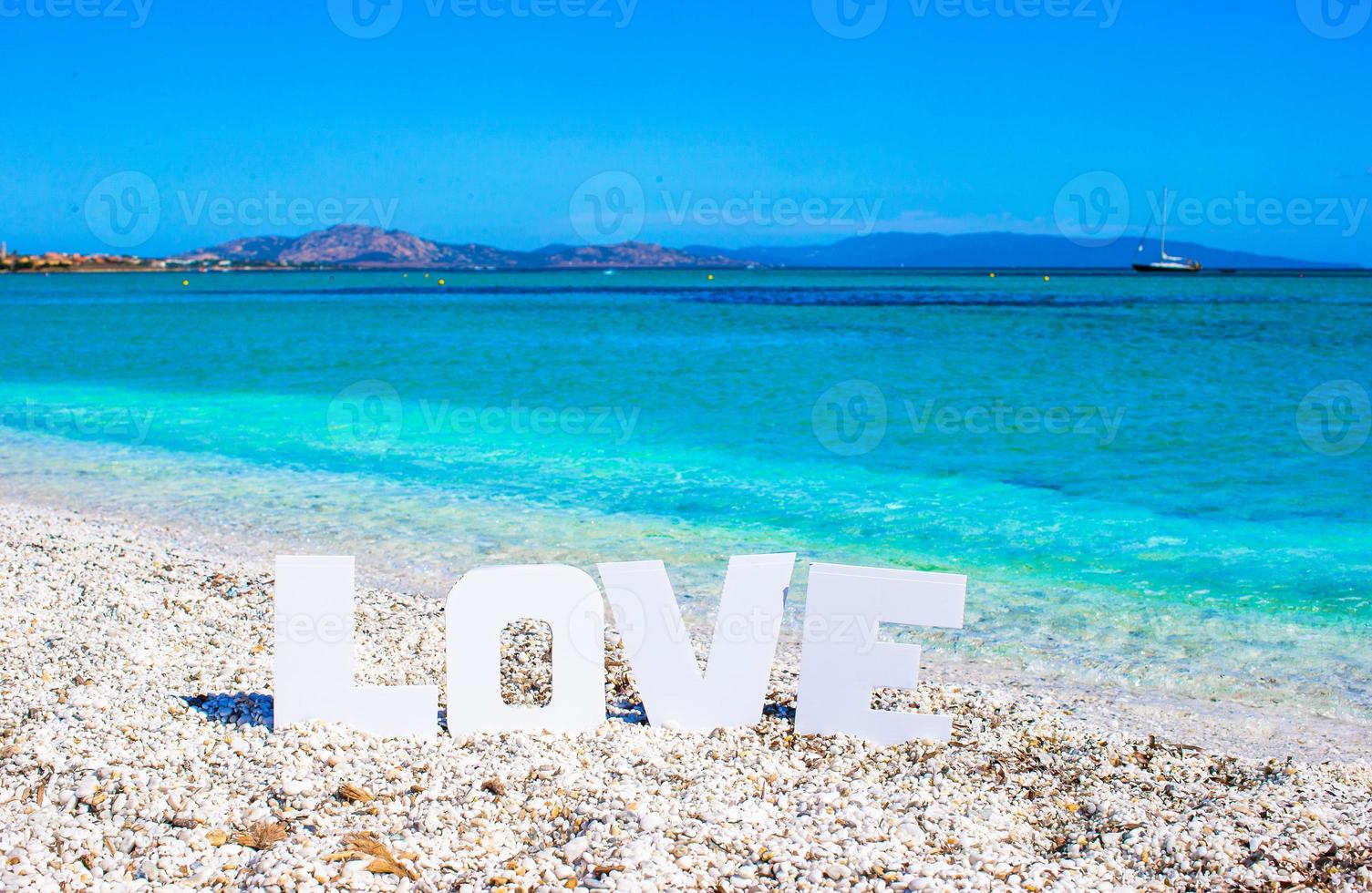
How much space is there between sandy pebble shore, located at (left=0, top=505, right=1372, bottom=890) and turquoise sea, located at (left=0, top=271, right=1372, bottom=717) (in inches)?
81.0

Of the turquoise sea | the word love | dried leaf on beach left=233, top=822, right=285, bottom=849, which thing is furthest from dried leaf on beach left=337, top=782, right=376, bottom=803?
the turquoise sea

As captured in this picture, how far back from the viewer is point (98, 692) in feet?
17.5

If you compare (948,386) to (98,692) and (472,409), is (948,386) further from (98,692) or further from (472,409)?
(98,692)

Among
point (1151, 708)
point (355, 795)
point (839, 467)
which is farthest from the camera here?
point (839, 467)

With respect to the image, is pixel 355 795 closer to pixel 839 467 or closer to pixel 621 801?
pixel 621 801

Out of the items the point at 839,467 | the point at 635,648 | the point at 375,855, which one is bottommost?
the point at 375,855

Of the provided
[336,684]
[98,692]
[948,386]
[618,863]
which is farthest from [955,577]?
[948,386]

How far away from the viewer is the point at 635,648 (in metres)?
5.25

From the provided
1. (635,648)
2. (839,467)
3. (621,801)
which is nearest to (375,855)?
(621,801)

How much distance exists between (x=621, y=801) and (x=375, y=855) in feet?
3.21

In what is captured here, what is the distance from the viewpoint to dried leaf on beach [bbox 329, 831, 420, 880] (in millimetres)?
3725

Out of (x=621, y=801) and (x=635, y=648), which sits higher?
(x=635, y=648)

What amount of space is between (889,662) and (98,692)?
12.8 feet

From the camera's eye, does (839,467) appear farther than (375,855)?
Yes
